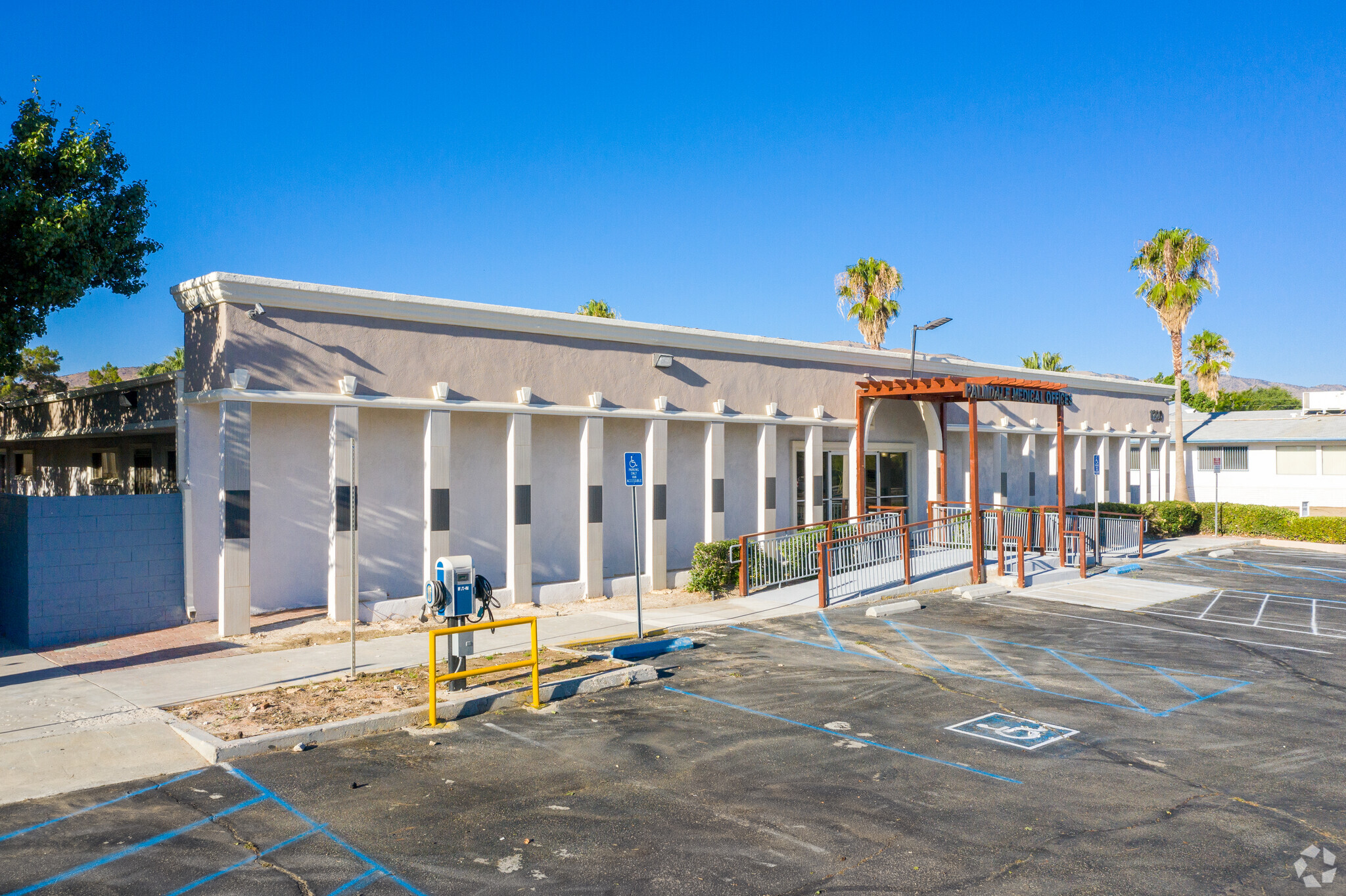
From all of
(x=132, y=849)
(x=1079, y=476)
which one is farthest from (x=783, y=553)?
(x=1079, y=476)

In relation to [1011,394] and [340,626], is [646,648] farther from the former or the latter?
[1011,394]

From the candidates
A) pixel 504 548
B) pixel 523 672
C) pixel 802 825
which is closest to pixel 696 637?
pixel 523 672

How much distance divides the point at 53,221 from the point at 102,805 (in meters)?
9.73

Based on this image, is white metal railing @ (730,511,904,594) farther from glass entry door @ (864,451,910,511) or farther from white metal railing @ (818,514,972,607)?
glass entry door @ (864,451,910,511)

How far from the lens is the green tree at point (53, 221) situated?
1318 cm

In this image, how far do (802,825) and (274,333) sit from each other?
37.6ft

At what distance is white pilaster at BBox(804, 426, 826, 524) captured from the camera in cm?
2195

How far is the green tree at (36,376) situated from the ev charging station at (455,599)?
23.6 metres

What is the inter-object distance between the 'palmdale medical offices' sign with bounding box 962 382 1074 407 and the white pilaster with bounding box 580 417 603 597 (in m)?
8.07

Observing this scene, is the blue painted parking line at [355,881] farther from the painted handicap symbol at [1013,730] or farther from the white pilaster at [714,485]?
the white pilaster at [714,485]

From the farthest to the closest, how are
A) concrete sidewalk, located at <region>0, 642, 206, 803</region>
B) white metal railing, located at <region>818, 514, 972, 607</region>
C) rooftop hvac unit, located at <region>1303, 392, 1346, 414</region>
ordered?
→ 1. rooftop hvac unit, located at <region>1303, 392, 1346, 414</region>
2. white metal railing, located at <region>818, 514, 972, 607</region>
3. concrete sidewalk, located at <region>0, 642, 206, 803</region>

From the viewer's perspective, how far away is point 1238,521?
32.8m

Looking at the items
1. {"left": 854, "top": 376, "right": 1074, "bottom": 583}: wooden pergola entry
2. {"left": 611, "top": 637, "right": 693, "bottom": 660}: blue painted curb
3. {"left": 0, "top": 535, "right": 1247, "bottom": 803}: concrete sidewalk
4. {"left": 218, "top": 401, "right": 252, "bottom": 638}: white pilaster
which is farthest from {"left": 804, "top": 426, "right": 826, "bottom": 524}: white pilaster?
{"left": 218, "top": 401, "right": 252, "bottom": 638}: white pilaster

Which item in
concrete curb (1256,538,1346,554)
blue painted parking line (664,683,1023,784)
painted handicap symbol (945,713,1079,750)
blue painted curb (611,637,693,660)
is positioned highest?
blue painted curb (611,637,693,660)
